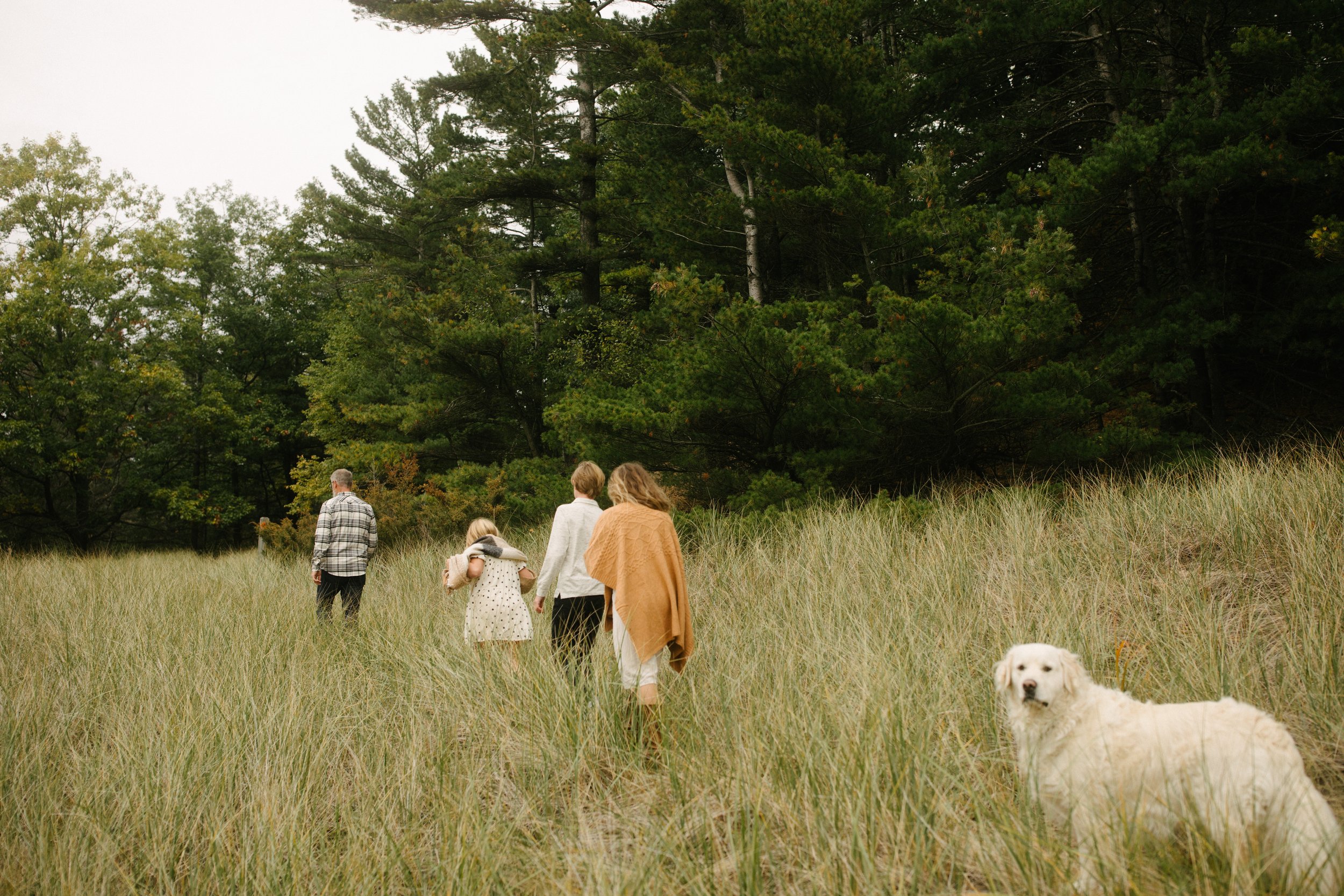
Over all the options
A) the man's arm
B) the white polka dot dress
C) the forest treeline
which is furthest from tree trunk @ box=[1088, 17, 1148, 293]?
the man's arm

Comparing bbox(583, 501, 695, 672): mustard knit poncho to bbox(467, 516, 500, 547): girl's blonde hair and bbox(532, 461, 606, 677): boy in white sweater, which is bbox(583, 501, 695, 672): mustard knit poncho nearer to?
bbox(532, 461, 606, 677): boy in white sweater

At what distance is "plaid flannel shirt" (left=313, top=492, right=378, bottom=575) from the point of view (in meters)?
6.61

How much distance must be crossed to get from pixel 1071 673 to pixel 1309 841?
0.72 meters

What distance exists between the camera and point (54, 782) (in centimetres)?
358

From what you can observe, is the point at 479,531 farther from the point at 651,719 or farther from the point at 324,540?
the point at 324,540

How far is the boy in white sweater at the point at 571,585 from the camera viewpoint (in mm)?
4402

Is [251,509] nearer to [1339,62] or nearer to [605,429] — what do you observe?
[605,429]

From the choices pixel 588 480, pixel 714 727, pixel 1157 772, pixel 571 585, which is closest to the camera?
pixel 1157 772

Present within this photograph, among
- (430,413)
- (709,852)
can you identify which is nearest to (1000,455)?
(709,852)

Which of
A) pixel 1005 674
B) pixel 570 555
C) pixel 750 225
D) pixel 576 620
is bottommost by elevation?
pixel 576 620

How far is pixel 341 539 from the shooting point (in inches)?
261

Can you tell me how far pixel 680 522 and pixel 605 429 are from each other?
1531 millimetres

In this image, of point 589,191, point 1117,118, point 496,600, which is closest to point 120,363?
point 589,191

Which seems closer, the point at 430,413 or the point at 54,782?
the point at 54,782
